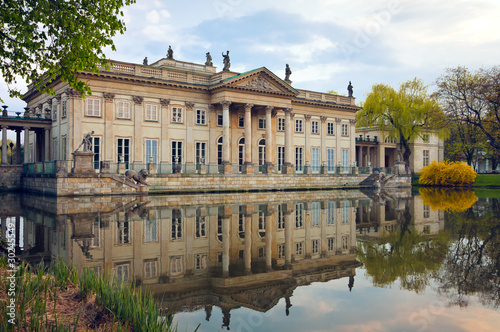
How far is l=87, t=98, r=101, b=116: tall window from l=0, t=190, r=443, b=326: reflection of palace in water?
17.3 m

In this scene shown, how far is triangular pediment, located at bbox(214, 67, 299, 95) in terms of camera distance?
41094 millimetres

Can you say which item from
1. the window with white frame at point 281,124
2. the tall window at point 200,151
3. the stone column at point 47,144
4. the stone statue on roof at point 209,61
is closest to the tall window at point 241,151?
the tall window at point 200,151

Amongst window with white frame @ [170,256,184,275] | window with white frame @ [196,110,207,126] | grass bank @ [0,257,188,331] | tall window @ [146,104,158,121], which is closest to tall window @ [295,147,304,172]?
window with white frame @ [196,110,207,126]

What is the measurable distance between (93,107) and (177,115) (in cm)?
795

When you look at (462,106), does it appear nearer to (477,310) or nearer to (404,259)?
(404,259)

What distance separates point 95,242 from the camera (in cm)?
1214

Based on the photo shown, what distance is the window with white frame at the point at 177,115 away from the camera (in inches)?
1610

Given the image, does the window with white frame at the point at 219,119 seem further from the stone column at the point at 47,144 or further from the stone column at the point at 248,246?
the stone column at the point at 248,246

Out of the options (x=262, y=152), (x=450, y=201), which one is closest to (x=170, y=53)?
(x=262, y=152)

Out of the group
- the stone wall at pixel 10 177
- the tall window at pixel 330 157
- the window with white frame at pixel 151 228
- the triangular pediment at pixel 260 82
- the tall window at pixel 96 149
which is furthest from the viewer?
the tall window at pixel 330 157

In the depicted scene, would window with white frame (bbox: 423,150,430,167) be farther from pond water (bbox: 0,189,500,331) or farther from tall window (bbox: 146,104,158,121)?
pond water (bbox: 0,189,500,331)

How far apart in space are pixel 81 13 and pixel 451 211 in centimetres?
1994

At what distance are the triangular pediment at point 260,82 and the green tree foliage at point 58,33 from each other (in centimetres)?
2876

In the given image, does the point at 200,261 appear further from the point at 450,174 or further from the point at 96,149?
the point at 450,174
